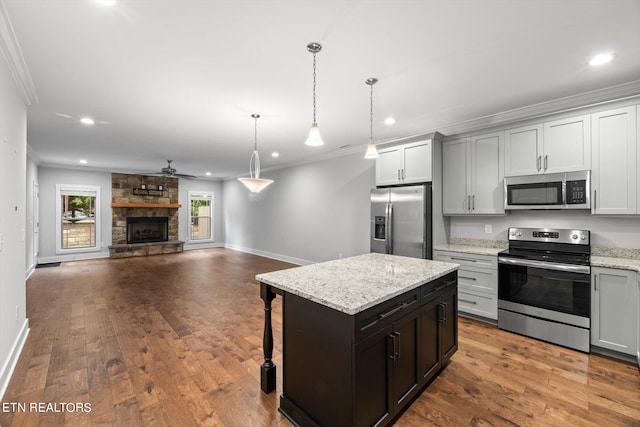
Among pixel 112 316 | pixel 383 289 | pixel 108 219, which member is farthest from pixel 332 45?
pixel 108 219

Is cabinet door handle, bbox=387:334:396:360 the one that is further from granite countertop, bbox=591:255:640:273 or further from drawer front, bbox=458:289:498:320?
granite countertop, bbox=591:255:640:273

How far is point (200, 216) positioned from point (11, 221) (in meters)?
8.11

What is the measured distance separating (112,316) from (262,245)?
16.3 feet

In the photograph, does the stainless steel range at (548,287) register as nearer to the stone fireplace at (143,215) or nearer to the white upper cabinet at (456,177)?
the white upper cabinet at (456,177)

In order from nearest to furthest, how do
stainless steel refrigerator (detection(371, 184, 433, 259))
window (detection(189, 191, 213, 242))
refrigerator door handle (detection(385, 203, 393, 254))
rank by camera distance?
stainless steel refrigerator (detection(371, 184, 433, 259)) < refrigerator door handle (detection(385, 203, 393, 254)) < window (detection(189, 191, 213, 242))

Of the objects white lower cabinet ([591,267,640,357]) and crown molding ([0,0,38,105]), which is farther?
white lower cabinet ([591,267,640,357])

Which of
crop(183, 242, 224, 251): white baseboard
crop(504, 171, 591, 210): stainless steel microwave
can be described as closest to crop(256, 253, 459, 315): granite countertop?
crop(504, 171, 591, 210): stainless steel microwave

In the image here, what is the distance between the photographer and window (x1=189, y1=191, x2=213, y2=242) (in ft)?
33.5

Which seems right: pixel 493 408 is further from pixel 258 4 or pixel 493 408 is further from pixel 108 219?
pixel 108 219

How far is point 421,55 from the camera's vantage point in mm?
2369

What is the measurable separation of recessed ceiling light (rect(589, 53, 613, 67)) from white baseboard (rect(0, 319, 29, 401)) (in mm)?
5382

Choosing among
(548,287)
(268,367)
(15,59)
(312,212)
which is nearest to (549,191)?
(548,287)

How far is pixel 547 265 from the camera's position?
3025 mm

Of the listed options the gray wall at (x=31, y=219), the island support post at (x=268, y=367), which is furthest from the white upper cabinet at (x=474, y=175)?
the gray wall at (x=31, y=219)
